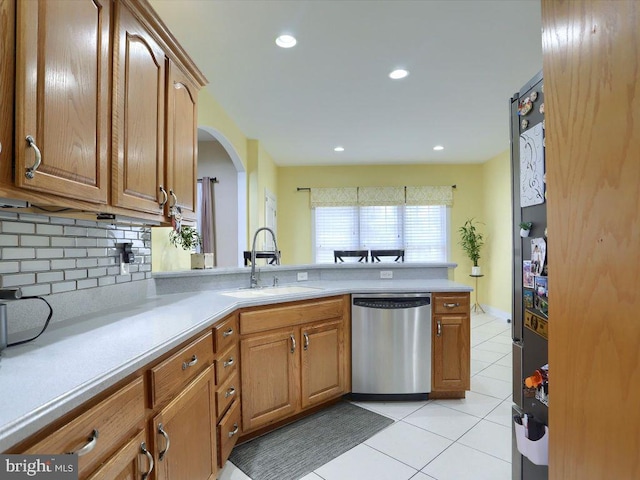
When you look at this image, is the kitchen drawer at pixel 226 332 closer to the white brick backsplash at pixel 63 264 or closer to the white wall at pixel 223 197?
the white brick backsplash at pixel 63 264

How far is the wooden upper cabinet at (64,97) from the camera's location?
2.92 feet

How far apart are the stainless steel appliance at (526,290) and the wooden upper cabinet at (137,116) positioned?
1517 mm

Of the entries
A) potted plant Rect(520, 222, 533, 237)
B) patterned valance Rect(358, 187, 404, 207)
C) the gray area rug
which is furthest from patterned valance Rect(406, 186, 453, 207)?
potted plant Rect(520, 222, 533, 237)

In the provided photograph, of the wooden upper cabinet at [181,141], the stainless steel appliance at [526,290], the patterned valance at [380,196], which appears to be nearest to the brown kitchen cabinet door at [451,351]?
the stainless steel appliance at [526,290]

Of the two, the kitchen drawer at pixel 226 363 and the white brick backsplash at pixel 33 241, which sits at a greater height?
the white brick backsplash at pixel 33 241

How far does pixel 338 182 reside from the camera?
20.1 ft

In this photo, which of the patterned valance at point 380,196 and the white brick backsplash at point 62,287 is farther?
the patterned valance at point 380,196

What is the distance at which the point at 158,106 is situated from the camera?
159 centimetres

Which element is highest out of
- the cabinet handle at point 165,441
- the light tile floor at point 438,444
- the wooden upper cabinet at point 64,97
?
the wooden upper cabinet at point 64,97

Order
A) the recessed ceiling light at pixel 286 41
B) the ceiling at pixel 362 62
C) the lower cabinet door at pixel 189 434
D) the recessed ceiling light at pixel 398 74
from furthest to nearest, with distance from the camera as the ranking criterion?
the recessed ceiling light at pixel 398 74, the recessed ceiling light at pixel 286 41, the ceiling at pixel 362 62, the lower cabinet door at pixel 189 434

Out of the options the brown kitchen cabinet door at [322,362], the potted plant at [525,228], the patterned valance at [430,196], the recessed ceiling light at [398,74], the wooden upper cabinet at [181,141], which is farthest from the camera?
the patterned valance at [430,196]

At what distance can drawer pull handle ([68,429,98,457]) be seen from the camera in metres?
0.74

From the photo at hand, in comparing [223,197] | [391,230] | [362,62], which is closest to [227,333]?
[362,62]

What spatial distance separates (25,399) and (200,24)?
232 cm
